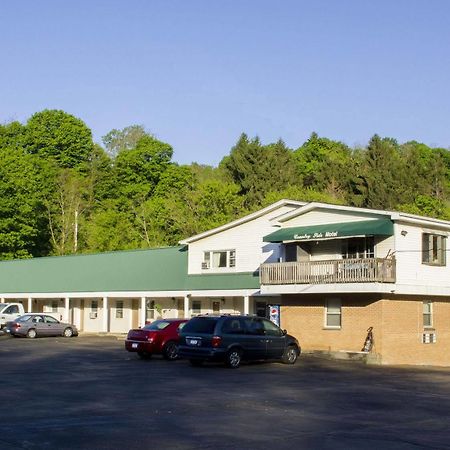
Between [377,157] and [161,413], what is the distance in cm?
7618

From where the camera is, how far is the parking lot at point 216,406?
1178 cm

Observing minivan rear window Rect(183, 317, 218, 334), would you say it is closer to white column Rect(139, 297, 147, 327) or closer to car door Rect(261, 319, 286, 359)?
car door Rect(261, 319, 286, 359)

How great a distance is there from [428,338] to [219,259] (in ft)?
42.2

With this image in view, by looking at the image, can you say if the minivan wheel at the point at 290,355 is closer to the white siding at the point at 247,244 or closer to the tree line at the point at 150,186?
the white siding at the point at 247,244

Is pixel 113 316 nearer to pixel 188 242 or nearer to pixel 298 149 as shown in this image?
pixel 188 242

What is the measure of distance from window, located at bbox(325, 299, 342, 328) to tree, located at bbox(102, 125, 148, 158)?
2945 inches

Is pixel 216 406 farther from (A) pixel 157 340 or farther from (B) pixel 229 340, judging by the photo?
(A) pixel 157 340

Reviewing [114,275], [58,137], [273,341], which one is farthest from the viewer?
[58,137]

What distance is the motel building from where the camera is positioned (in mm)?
31703

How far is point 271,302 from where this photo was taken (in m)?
39.7

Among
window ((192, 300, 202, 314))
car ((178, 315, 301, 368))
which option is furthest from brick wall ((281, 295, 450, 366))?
window ((192, 300, 202, 314))

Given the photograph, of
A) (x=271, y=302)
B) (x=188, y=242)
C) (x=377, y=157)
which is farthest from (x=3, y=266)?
(x=377, y=157)

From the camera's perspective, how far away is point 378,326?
31.5m

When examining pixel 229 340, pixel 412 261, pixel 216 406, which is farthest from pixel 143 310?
pixel 216 406
